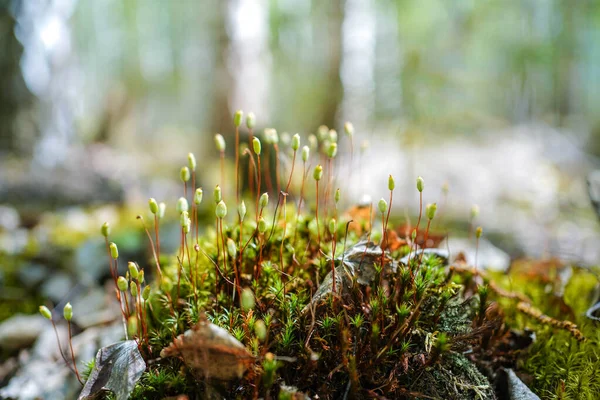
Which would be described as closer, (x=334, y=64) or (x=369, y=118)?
(x=334, y=64)

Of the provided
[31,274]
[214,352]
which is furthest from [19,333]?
[214,352]

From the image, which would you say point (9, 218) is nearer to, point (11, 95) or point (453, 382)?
point (11, 95)

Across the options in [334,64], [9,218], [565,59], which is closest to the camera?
[9,218]

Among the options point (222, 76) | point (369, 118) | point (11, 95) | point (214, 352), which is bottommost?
point (214, 352)

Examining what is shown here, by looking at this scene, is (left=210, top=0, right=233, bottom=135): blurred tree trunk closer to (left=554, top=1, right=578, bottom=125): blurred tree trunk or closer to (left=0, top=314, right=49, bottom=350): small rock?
(left=0, top=314, right=49, bottom=350): small rock

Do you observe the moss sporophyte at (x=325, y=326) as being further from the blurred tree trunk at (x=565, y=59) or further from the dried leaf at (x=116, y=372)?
the blurred tree trunk at (x=565, y=59)

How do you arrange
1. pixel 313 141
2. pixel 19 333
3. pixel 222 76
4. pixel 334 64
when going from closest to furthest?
pixel 313 141 → pixel 19 333 → pixel 334 64 → pixel 222 76
